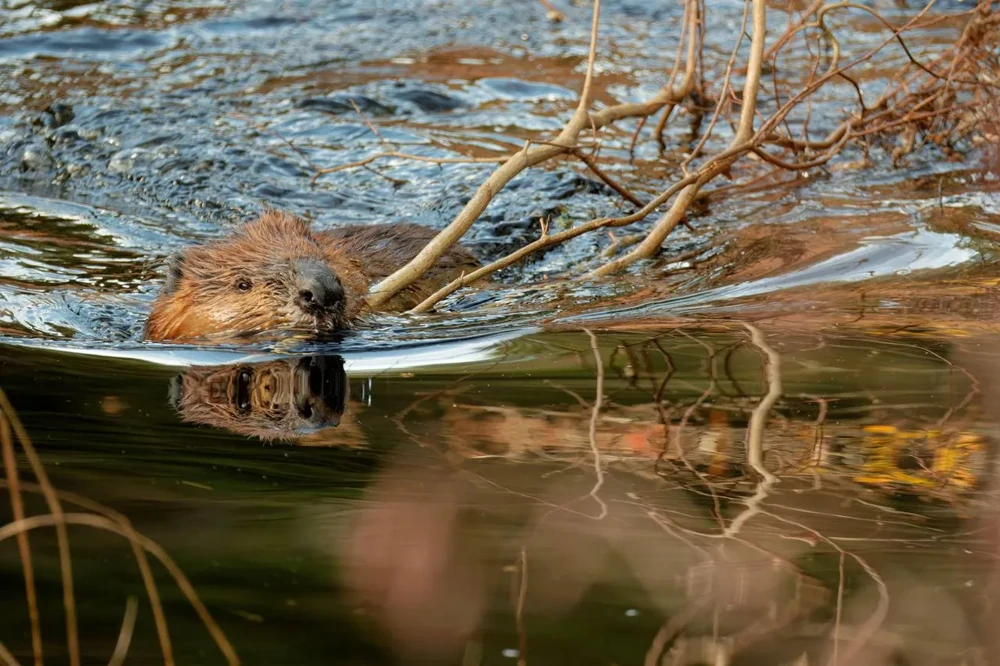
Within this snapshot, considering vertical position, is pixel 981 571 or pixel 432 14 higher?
pixel 432 14

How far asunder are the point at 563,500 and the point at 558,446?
28 centimetres

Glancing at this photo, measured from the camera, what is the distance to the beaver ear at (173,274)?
4.23 m

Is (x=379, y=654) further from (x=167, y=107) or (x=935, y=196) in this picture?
(x=167, y=107)

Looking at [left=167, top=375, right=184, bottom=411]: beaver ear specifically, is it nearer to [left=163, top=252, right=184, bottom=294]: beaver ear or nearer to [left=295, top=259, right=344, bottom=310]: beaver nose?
[left=295, top=259, right=344, bottom=310]: beaver nose

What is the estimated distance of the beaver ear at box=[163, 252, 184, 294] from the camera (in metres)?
4.23

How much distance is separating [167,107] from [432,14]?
279 cm

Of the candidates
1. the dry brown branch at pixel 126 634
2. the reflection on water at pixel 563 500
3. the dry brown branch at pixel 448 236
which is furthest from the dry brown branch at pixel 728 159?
the dry brown branch at pixel 126 634

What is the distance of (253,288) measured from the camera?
404cm

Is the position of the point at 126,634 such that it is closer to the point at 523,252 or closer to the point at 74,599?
the point at 74,599

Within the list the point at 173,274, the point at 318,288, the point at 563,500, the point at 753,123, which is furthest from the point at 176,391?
the point at 753,123

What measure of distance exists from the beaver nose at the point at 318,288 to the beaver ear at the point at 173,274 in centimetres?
60

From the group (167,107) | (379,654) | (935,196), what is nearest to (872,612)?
(379,654)

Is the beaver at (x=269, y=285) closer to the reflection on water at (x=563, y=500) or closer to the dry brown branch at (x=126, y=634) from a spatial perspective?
the reflection on water at (x=563, y=500)

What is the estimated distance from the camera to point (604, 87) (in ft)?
25.8
